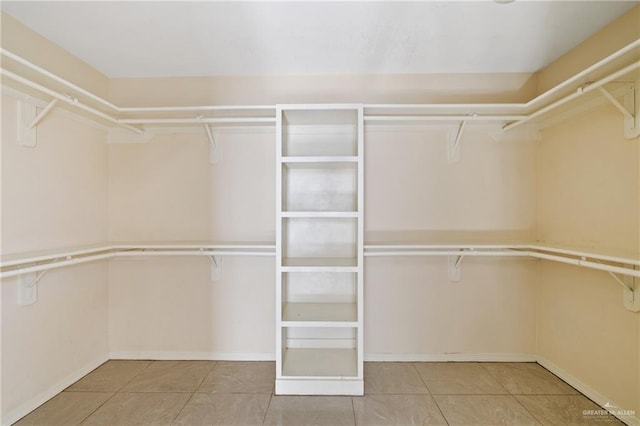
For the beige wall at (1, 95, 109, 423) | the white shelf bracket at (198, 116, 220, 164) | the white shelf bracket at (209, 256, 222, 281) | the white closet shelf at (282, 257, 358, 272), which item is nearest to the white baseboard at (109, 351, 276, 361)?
the beige wall at (1, 95, 109, 423)

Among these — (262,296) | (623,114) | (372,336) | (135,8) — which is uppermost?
(135,8)

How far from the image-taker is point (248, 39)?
176 cm

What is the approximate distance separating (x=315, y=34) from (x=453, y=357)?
7.72 feet

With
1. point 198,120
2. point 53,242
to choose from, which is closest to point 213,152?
point 198,120

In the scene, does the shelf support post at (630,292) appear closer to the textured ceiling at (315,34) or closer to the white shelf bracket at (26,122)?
the textured ceiling at (315,34)

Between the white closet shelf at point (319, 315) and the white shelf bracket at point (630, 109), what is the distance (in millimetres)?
1747

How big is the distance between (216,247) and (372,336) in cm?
128

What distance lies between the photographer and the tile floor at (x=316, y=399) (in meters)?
1.56

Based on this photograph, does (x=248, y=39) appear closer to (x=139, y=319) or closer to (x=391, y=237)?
(x=391, y=237)

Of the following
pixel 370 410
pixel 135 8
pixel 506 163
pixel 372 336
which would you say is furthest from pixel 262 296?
pixel 506 163

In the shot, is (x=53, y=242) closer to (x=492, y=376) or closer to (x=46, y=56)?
(x=46, y=56)

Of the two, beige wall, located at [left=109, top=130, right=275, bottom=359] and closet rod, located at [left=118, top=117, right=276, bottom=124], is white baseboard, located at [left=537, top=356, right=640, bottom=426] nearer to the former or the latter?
beige wall, located at [left=109, top=130, right=275, bottom=359]

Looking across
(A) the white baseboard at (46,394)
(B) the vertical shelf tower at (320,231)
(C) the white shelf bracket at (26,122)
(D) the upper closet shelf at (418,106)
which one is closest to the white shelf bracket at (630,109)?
(D) the upper closet shelf at (418,106)

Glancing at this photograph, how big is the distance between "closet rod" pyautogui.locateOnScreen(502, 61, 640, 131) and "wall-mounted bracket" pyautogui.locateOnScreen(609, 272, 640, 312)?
0.90 metres
